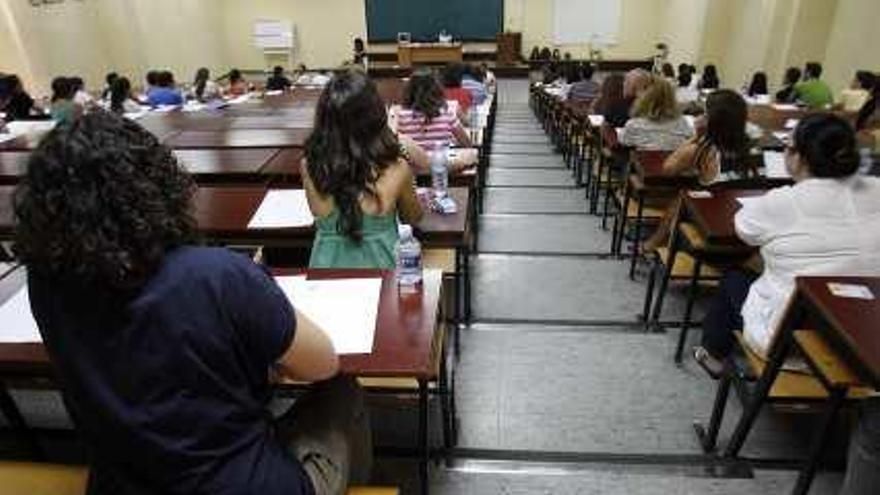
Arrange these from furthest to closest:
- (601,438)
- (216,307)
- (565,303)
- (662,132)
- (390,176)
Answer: (662,132) < (565,303) < (601,438) < (390,176) < (216,307)

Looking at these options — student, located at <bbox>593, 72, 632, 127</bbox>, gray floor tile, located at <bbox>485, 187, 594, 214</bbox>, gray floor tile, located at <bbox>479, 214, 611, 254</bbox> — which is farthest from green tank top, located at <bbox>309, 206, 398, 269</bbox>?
student, located at <bbox>593, 72, 632, 127</bbox>

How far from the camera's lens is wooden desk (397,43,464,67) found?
1372 cm

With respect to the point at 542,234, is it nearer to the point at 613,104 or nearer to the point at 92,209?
the point at 613,104

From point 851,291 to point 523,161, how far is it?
540cm

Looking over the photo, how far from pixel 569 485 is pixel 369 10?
14077mm

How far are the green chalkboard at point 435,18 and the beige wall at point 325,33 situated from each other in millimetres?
327

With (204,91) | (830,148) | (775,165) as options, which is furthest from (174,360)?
(204,91)

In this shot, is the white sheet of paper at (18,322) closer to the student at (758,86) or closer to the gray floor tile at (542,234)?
the gray floor tile at (542,234)

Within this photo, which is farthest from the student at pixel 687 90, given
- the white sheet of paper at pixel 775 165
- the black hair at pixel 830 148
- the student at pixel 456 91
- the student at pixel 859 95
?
the black hair at pixel 830 148

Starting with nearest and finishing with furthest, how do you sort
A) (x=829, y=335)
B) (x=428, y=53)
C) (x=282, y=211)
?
1. (x=829, y=335)
2. (x=282, y=211)
3. (x=428, y=53)

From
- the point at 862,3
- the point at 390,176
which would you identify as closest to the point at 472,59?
the point at 862,3

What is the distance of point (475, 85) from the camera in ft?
22.8

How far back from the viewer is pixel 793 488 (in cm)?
193

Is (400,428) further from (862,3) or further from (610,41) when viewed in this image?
(610,41)
